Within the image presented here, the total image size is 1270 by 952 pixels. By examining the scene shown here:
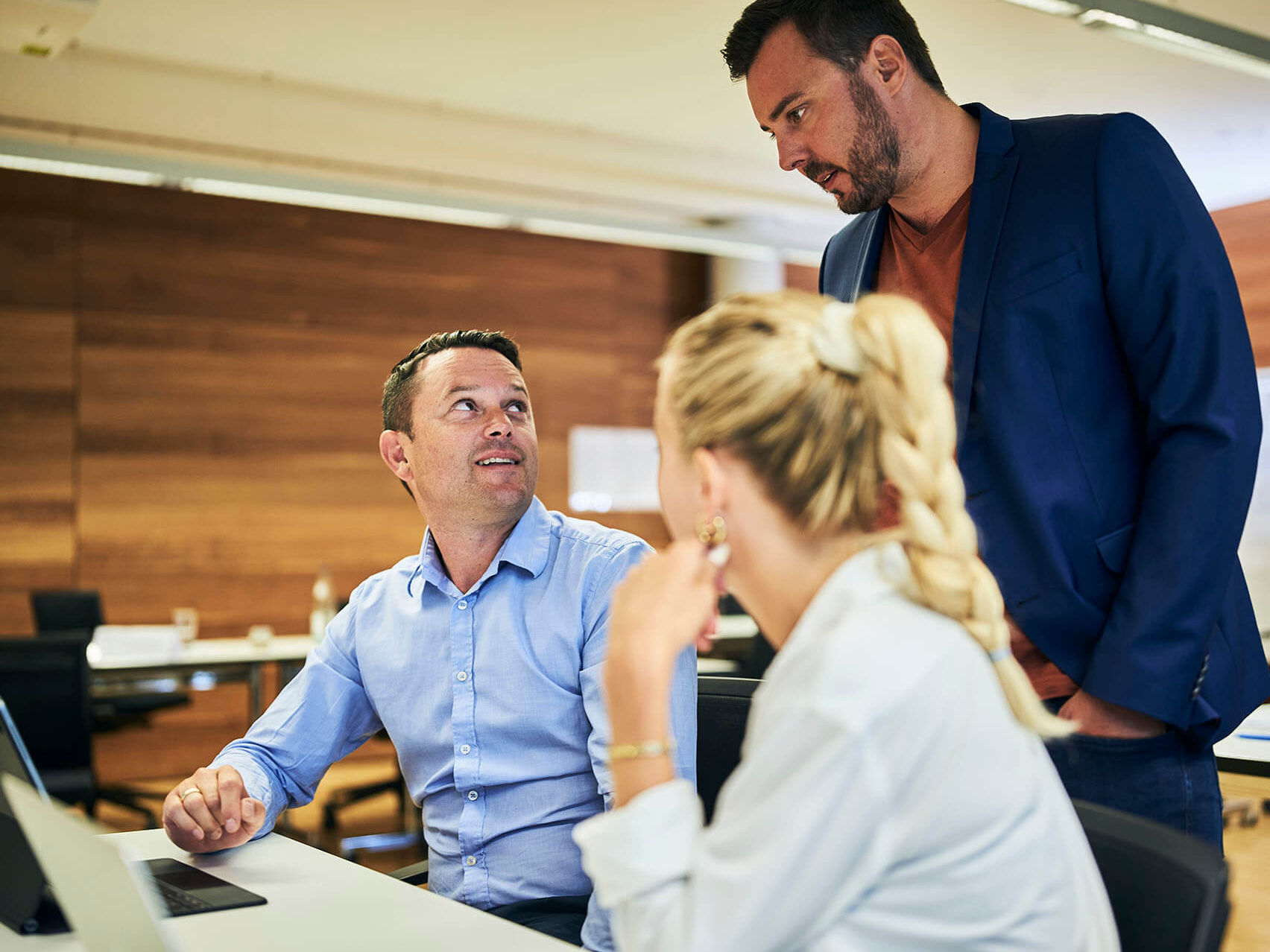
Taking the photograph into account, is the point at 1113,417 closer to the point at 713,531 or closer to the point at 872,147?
the point at 872,147

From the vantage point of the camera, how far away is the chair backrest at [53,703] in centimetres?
390

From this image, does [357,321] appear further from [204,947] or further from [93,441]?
[204,947]

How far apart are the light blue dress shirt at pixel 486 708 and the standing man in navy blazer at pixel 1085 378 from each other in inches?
20.6

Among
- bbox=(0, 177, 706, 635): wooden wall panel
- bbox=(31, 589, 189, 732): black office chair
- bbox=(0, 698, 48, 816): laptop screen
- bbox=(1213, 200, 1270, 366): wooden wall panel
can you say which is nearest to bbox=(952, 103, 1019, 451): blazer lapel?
bbox=(0, 698, 48, 816): laptop screen

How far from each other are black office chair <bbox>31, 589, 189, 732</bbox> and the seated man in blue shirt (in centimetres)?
383

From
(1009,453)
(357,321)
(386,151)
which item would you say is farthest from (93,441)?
(1009,453)

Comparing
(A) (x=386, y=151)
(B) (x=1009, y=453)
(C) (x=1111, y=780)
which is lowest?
(C) (x=1111, y=780)

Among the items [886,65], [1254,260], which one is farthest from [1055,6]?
[1254,260]

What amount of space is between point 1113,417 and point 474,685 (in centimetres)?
100

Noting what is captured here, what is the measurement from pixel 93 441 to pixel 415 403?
535 centimetres

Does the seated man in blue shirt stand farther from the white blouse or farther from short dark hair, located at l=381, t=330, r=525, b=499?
the white blouse

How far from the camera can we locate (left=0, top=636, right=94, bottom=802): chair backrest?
153 inches

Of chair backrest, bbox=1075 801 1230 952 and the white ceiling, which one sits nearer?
chair backrest, bbox=1075 801 1230 952

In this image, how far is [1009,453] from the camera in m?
1.53
